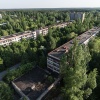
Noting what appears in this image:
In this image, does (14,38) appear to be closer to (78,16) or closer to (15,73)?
(15,73)

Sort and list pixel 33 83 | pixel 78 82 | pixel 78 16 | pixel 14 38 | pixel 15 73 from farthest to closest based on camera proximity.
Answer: pixel 78 16, pixel 14 38, pixel 15 73, pixel 33 83, pixel 78 82

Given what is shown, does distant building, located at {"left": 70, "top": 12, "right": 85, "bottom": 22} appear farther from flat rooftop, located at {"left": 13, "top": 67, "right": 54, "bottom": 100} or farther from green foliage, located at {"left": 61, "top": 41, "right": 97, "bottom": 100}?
green foliage, located at {"left": 61, "top": 41, "right": 97, "bottom": 100}

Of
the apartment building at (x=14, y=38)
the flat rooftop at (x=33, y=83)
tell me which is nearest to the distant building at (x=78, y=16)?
the apartment building at (x=14, y=38)

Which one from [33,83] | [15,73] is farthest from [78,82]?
[15,73]

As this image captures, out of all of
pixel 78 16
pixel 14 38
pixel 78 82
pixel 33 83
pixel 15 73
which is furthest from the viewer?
pixel 78 16

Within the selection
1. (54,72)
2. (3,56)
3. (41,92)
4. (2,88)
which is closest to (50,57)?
(54,72)

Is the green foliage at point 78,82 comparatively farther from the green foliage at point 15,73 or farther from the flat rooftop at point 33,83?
the green foliage at point 15,73

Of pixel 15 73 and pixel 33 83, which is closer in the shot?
pixel 33 83

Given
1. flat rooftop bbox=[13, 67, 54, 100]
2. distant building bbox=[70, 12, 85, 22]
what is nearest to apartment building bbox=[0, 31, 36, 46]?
flat rooftop bbox=[13, 67, 54, 100]
